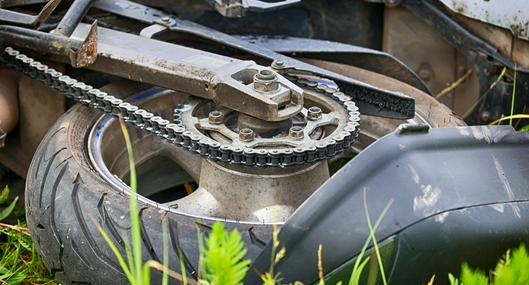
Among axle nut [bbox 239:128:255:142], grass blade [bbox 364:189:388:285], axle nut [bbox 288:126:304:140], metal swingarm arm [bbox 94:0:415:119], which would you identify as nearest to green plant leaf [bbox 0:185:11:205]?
metal swingarm arm [bbox 94:0:415:119]

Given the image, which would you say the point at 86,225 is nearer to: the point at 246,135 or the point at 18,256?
the point at 246,135

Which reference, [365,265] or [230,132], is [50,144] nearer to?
[230,132]

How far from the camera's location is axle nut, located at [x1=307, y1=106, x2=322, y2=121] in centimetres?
262

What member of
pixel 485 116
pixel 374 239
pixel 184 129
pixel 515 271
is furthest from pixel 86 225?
pixel 485 116

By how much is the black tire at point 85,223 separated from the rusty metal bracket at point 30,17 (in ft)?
1.44

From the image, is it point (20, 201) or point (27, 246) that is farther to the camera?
point (20, 201)

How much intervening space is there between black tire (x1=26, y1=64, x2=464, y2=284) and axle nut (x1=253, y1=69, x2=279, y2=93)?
426 millimetres

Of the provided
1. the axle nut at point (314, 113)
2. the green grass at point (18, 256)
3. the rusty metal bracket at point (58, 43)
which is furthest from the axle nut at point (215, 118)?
the green grass at point (18, 256)

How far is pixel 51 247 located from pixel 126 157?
59cm

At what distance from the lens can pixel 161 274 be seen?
2195mm

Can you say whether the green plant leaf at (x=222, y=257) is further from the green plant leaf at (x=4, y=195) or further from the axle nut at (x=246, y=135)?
the green plant leaf at (x=4, y=195)

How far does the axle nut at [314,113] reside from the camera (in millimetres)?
2617

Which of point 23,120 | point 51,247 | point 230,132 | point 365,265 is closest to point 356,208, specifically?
point 365,265

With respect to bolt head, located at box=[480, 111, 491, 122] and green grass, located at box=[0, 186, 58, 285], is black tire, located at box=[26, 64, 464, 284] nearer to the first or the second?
green grass, located at box=[0, 186, 58, 285]
